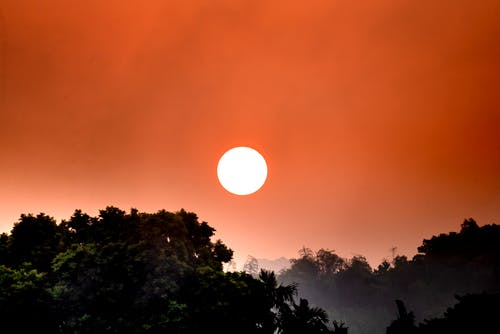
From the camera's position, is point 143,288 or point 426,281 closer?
point 143,288

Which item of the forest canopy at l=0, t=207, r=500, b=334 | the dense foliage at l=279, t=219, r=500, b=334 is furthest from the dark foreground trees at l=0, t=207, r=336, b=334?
the dense foliage at l=279, t=219, r=500, b=334

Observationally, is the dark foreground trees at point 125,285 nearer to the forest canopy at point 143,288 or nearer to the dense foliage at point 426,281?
the forest canopy at point 143,288

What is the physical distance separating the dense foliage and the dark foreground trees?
93.4ft

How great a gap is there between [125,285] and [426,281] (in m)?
52.7

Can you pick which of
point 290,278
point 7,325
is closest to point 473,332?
point 7,325

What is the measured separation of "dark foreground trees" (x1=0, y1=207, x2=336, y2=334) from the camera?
21.0 m

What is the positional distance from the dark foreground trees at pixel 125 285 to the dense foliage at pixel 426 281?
28458 millimetres

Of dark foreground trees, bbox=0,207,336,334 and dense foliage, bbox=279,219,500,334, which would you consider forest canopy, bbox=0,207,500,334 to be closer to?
dark foreground trees, bbox=0,207,336,334

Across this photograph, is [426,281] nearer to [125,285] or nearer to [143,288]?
[143,288]

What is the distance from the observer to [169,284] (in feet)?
75.2

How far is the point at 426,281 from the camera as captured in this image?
5616 cm

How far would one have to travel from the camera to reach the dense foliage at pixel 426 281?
48.8 metres

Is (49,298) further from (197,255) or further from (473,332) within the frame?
(473,332)

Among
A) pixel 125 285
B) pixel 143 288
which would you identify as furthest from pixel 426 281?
pixel 125 285
